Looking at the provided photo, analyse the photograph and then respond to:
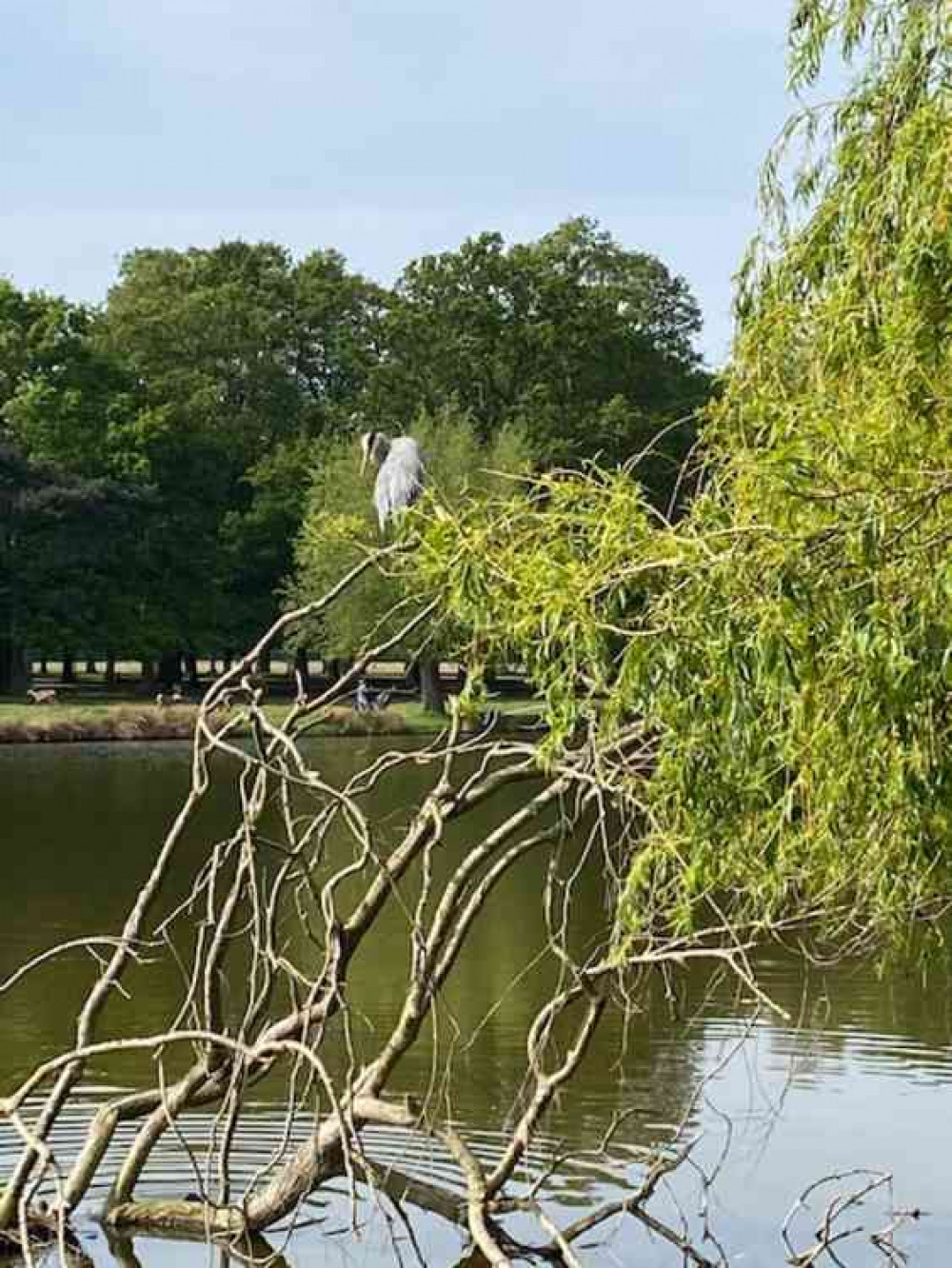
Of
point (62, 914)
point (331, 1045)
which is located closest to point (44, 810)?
point (62, 914)

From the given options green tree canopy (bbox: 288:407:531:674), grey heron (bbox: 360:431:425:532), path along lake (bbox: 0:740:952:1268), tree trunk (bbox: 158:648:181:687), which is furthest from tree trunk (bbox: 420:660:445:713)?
grey heron (bbox: 360:431:425:532)

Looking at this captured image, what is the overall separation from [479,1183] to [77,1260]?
1.71 m

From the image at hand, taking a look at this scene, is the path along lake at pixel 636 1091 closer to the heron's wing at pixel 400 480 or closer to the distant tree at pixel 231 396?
the heron's wing at pixel 400 480

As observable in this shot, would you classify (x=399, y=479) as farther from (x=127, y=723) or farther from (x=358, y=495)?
(x=358, y=495)

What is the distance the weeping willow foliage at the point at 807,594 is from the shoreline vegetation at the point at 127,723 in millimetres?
34979

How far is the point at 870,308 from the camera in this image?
720 centimetres

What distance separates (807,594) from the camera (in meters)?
6.32

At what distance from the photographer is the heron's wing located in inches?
372

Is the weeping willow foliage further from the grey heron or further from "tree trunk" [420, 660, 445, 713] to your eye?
"tree trunk" [420, 660, 445, 713]

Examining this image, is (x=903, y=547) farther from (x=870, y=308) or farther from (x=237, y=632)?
(x=237, y=632)

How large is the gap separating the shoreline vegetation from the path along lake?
2237 cm

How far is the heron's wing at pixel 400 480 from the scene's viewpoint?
945 cm

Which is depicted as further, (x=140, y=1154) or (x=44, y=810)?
(x=44, y=810)

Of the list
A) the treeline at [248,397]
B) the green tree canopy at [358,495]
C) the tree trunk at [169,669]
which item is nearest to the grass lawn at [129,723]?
the green tree canopy at [358,495]
